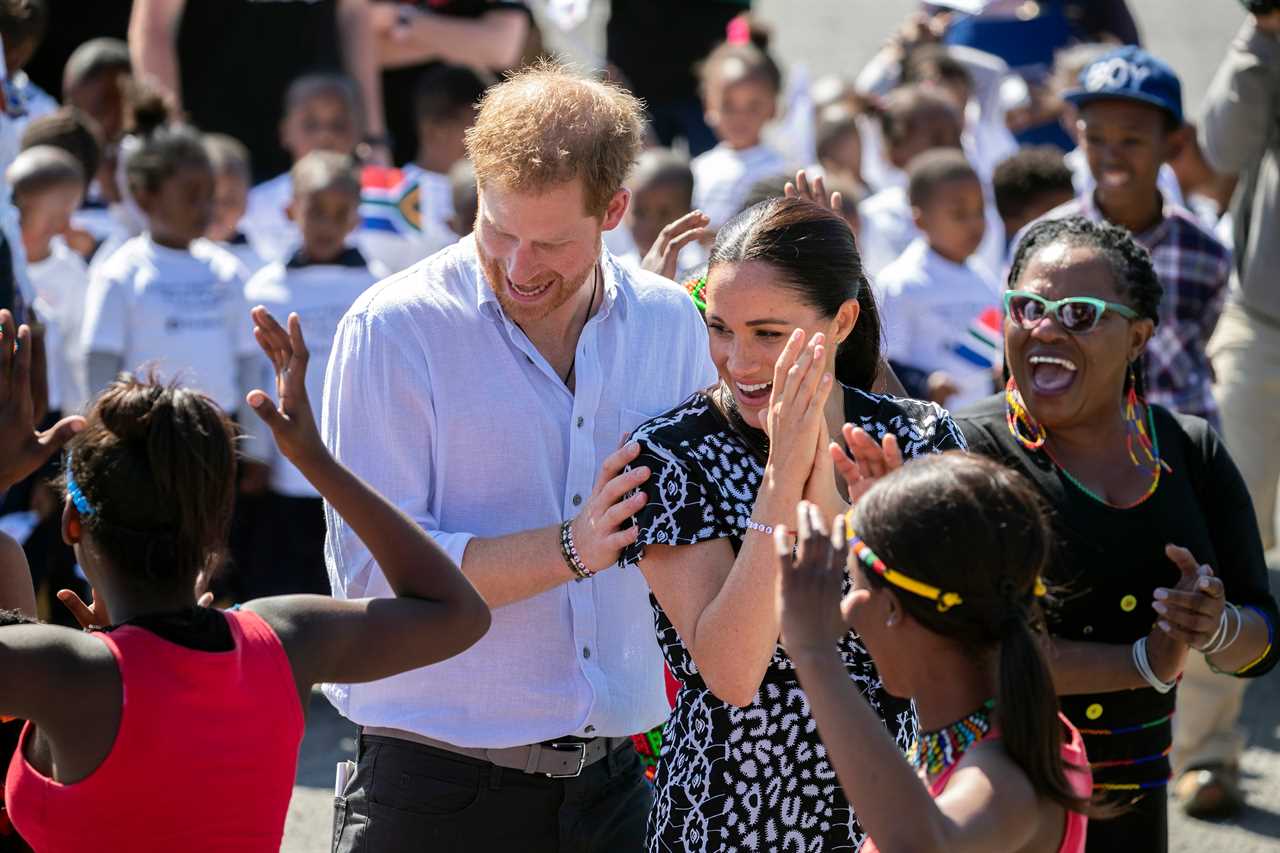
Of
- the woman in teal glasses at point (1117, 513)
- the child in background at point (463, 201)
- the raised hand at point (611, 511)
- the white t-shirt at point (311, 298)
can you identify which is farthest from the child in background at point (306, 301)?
the raised hand at point (611, 511)

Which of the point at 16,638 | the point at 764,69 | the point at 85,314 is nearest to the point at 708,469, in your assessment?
the point at 16,638

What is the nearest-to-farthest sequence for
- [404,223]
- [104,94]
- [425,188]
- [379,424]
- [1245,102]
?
1. [379,424]
2. [1245,102]
3. [404,223]
4. [425,188]
5. [104,94]

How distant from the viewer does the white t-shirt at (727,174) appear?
819 centimetres

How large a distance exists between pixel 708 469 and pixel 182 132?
4572 mm

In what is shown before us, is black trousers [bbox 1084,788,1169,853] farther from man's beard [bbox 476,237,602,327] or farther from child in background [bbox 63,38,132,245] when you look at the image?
child in background [bbox 63,38,132,245]

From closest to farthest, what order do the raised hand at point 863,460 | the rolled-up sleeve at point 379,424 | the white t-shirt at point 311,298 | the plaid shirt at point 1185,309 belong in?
1. the raised hand at point 863,460
2. the rolled-up sleeve at point 379,424
3. the plaid shirt at point 1185,309
4. the white t-shirt at point 311,298

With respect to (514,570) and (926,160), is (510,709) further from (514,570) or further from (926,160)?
(926,160)

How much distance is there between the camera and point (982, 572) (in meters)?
2.47

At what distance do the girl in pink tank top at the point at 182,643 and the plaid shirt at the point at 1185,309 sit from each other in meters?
3.29

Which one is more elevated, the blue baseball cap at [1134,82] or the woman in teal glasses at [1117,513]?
the blue baseball cap at [1134,82]

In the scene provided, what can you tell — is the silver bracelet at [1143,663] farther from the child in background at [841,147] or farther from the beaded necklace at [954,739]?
the child in background at [841,147]

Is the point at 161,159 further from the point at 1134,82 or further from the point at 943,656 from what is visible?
the point at 943,656

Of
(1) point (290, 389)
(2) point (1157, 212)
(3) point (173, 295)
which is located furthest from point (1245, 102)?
(1) point (290, 389)

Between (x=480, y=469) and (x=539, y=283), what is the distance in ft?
1.20
